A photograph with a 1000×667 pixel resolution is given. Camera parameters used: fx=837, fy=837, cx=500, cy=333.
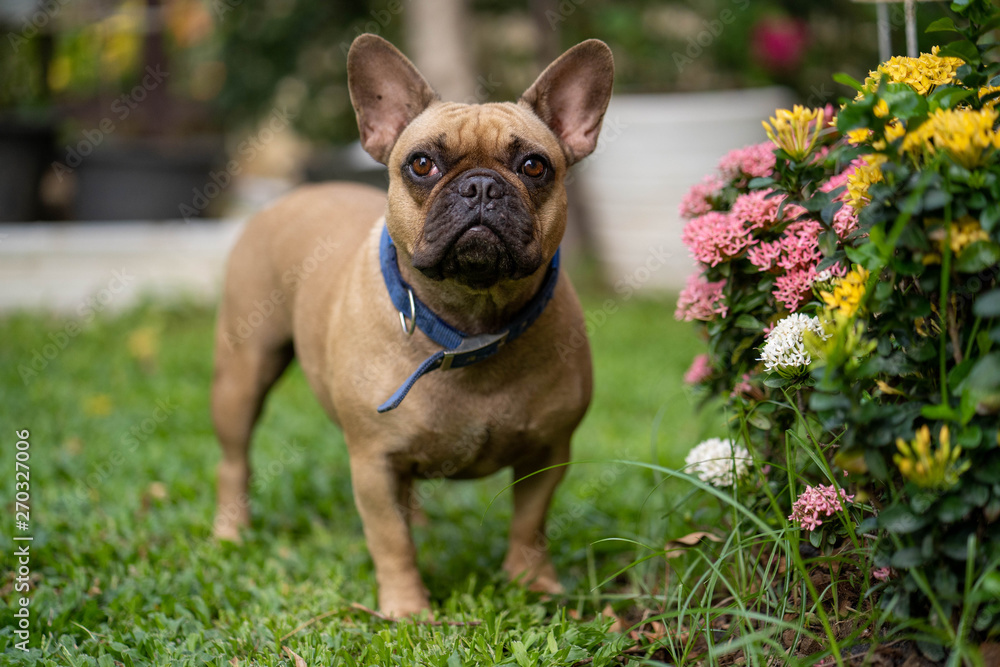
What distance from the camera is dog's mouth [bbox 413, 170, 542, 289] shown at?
2455 mm

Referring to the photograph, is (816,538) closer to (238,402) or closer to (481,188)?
(481,188)

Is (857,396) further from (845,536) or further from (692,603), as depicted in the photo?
(692,603)

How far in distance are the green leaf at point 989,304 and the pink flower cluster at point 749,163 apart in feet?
3.52

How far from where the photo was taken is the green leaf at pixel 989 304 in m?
1.58

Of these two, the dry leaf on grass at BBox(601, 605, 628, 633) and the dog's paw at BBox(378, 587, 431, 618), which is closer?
the dry leaf on grass at BBox(601, 605, 628, 633)

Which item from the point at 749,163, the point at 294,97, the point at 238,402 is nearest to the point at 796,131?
the point at 749,163

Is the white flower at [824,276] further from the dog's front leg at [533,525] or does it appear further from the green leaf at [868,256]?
the dog's front leg at [533,525]

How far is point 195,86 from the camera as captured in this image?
10.6m

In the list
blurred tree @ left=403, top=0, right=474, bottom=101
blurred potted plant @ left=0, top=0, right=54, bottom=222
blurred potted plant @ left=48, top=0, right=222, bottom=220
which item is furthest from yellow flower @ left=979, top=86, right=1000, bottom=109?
blurred potted plant @ left=0, top=0, right=54, bottom=222

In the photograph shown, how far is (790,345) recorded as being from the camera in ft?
6.81

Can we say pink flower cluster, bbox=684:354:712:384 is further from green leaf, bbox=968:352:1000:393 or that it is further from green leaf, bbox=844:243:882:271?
green leaf, bbox=968:352:1000:393

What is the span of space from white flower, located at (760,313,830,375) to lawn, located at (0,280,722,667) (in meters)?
0.51

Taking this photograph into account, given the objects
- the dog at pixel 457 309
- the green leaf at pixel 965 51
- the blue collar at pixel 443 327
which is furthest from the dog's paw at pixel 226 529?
the green leaf at pixel 965 51

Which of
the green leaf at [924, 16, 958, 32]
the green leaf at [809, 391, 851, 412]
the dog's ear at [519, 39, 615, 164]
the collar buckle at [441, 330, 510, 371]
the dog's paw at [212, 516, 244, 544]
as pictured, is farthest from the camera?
the dog's paw at [212, 516, 244, 544]
